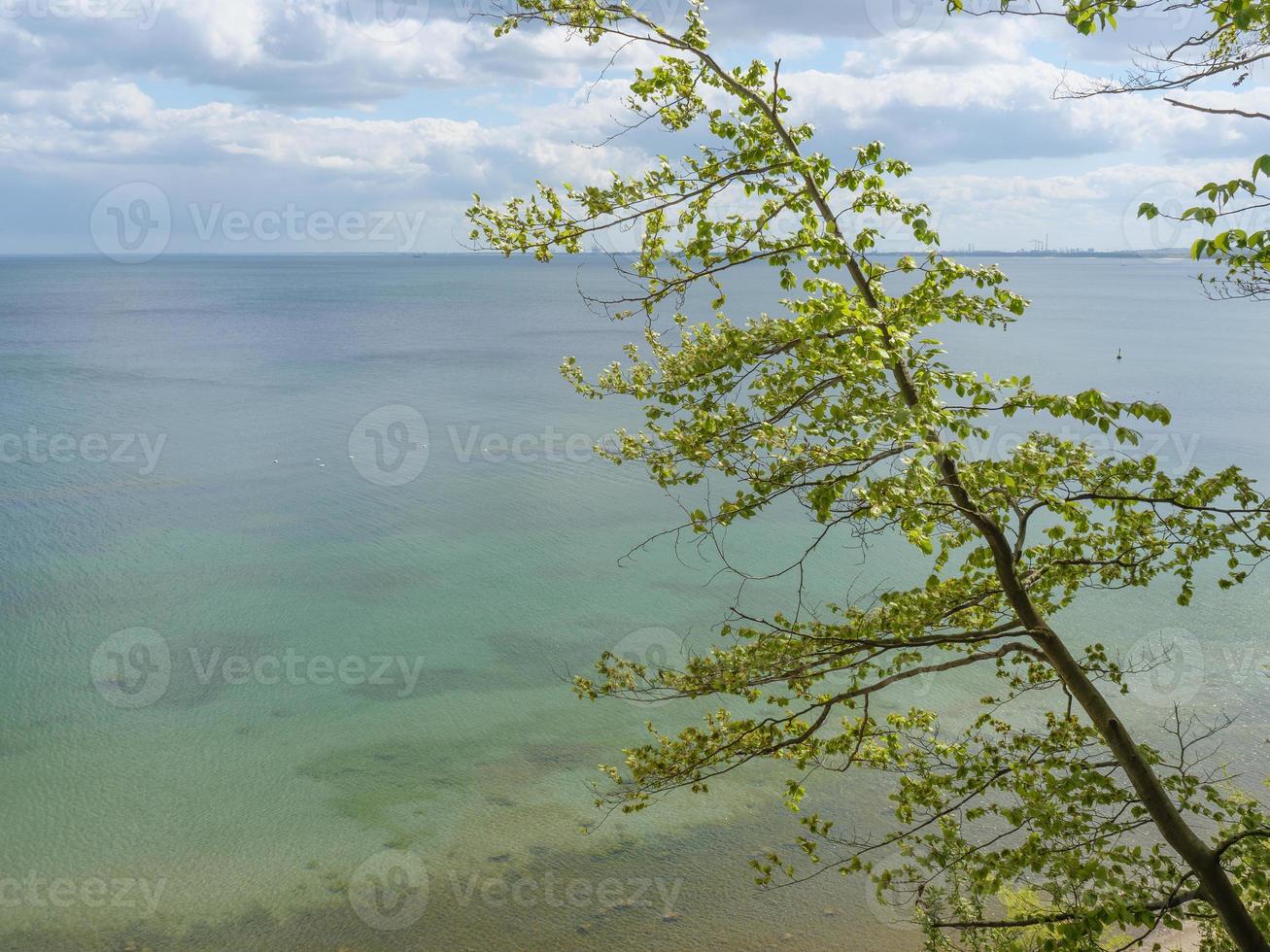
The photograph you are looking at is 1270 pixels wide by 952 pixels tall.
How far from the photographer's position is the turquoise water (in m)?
10.5

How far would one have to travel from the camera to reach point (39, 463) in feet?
89.4

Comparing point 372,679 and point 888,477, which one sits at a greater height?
point 888,477

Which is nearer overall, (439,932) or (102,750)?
(439,932)

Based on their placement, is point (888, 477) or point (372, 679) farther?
point (372, 679)

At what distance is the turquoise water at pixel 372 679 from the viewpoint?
34.6 ft

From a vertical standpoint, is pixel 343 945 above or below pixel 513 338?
below

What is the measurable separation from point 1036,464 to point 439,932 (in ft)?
25.0

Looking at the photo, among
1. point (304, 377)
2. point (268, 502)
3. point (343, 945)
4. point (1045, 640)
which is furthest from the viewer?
point (304, 377)

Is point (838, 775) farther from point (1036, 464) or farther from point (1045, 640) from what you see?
point (1036, 464)

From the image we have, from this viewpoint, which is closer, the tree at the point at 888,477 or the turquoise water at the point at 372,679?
the tree at the point at 888,477

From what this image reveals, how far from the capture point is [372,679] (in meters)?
15.5

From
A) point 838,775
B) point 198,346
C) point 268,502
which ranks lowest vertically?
point 838,775

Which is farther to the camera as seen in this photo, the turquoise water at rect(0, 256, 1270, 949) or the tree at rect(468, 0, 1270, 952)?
the turquoise water at rect(0, 256, 1270, 949)

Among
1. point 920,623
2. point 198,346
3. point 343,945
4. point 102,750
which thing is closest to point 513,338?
point 198,346
